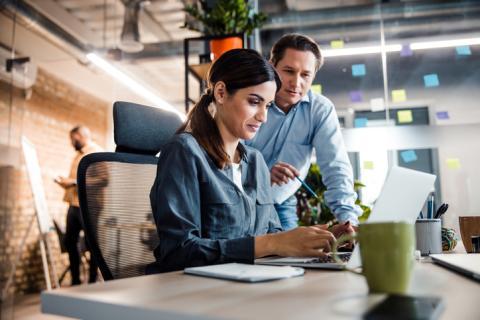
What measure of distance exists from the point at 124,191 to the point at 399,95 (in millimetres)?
3738

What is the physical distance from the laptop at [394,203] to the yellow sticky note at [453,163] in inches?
144

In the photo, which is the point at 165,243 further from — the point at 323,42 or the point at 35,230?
the point at 35,230

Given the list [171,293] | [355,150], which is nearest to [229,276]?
[171,293]

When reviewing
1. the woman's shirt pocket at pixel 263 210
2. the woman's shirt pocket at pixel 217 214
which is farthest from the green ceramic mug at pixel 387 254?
the woman's shirt pocket at pixel 263 210

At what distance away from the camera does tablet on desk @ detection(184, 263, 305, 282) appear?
0.64 metres

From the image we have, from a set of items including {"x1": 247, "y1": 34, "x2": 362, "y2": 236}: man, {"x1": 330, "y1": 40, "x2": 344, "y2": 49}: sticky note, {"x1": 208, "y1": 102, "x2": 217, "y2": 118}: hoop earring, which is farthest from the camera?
{"x1": 330, "y1": 40, "x2": 344, "y2": 49}: sticky note

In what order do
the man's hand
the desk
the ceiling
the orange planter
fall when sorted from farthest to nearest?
the ceiling, the orange planter, the man's hand, the desk

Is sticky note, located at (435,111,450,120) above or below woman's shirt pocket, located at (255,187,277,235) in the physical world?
above

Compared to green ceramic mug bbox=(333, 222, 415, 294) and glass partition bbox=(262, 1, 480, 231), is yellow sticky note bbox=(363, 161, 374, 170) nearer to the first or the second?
glass partition bbox=(262, 1, 480, 231)

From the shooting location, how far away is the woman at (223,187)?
93 cm

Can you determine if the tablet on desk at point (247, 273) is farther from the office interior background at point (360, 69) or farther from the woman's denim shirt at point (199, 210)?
the office interior background at point (360, 69)

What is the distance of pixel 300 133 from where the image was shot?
183cm

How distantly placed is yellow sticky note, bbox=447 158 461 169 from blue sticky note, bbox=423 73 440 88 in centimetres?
76

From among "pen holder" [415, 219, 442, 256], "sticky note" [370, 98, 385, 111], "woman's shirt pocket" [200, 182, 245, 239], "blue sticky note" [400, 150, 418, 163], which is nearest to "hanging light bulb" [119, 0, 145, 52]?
"sticky note" [370, 98, 385, 111]
